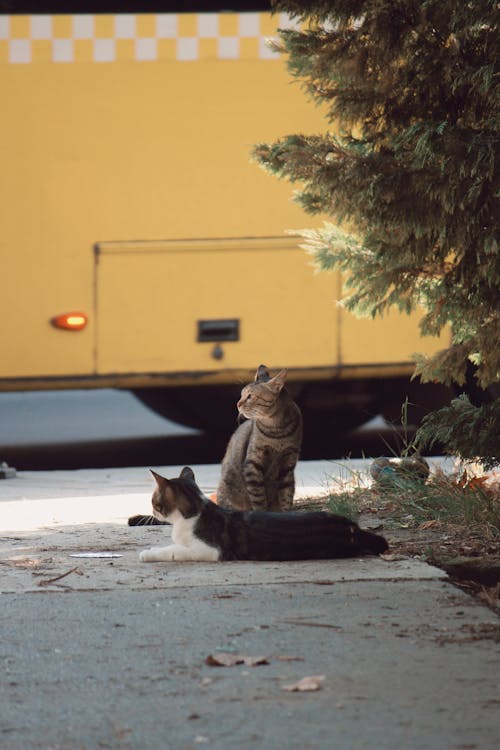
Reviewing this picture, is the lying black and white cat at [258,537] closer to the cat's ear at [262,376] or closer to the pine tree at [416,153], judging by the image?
the pine tree at [416,153]

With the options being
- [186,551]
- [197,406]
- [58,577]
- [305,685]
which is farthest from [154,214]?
[305,685]

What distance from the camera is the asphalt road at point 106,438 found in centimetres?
997

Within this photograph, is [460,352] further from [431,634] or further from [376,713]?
[376,713]

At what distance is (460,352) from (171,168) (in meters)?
3.86

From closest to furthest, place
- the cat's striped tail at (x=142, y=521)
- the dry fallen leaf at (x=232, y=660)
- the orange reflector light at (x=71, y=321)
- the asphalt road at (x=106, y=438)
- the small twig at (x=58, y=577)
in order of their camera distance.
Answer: the dry fallen leaf at (x=232, y=660)
the small twig at (x=58, y=577)
the cat's striped tail at (x=142, y=521)
the orange reflector light at (x=71, y=321)
the asphalt road at (x=106, y=438)

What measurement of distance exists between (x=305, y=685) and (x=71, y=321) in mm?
5813

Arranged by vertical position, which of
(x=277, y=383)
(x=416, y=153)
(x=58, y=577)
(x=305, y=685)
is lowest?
(x=305, y=685)

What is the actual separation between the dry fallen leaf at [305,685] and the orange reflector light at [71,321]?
573 centimetres

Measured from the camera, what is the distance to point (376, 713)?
317cm

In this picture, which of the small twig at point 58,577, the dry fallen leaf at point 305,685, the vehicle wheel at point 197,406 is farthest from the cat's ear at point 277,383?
the dry fallen leaf at point 305,685

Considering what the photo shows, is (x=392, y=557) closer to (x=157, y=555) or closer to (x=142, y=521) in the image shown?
(x=157, y=555)

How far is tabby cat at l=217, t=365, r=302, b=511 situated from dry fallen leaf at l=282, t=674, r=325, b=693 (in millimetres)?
3213

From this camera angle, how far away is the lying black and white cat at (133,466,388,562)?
5176 millimetres

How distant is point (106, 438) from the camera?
11.0 m
